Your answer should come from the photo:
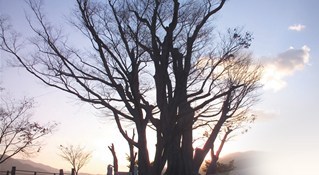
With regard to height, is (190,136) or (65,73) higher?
(65,73)

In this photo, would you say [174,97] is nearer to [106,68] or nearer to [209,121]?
[106,68]

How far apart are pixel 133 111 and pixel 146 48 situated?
9.24ft

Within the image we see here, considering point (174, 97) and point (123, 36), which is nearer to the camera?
point (174, 97)

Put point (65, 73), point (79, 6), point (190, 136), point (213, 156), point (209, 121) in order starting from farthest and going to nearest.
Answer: point (213, 156) < point (209, 121) < point (190, 136) < point (65, 73) < point (79, 6)

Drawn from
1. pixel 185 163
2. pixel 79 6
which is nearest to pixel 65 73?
pixel 79 6

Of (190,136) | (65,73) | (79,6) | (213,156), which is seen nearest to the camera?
(79,6)

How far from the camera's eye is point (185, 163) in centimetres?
1914

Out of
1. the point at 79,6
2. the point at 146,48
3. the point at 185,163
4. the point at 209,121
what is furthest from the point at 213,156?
the point at 79,6

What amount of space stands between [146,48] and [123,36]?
1.44 m

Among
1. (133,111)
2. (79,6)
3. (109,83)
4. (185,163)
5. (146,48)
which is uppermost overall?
(79,6)

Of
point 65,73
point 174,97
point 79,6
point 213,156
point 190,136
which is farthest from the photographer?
point 213,156

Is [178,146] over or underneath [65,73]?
underneath

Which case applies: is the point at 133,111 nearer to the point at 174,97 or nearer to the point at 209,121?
the point at 174,97

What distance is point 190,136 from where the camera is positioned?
20.7 meters
